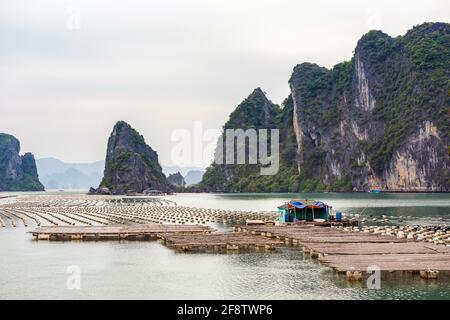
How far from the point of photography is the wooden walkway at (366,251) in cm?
2646

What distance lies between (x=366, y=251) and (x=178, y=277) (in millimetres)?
10689

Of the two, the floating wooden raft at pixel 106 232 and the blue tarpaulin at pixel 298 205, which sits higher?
the blue tarpaulin at pixel 298 205

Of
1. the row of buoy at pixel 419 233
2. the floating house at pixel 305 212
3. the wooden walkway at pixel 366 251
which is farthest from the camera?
the floating house at pixel 305 212

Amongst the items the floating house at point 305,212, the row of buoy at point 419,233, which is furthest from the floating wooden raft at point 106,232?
the row of buoy at point 419,233

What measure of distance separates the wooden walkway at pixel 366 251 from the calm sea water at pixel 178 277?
0.82 meters

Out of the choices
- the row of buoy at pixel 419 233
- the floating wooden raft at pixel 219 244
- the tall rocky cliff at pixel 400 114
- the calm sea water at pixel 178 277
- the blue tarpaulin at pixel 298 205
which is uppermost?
the tall rocky cliff at pixel 400 114

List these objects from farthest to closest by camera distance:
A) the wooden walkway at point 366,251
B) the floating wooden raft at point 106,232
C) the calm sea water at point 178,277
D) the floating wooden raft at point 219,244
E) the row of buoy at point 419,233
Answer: the floating wooden raft at point 106,232 < the row of buoy at point 419,233 < the floating wooden raft at point 219,244 < the wooden walkway at point 366,251 < the calm sea water at point 178,277

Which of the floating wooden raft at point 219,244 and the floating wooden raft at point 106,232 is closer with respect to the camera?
the floating wooden raft at point 219,244

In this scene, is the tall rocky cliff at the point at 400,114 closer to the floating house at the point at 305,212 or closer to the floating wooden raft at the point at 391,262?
the floating house at the point at 305,212

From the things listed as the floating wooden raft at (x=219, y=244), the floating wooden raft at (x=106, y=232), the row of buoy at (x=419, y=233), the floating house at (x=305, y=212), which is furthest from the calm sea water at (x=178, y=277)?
the floating house at (x=305, y=212)

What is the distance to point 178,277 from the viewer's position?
1081 inches

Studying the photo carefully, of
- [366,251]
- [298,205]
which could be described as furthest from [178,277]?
[298,205]

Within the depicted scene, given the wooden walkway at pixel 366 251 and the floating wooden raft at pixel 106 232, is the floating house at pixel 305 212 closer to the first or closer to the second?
the wooden walkway at pixel 366 251
